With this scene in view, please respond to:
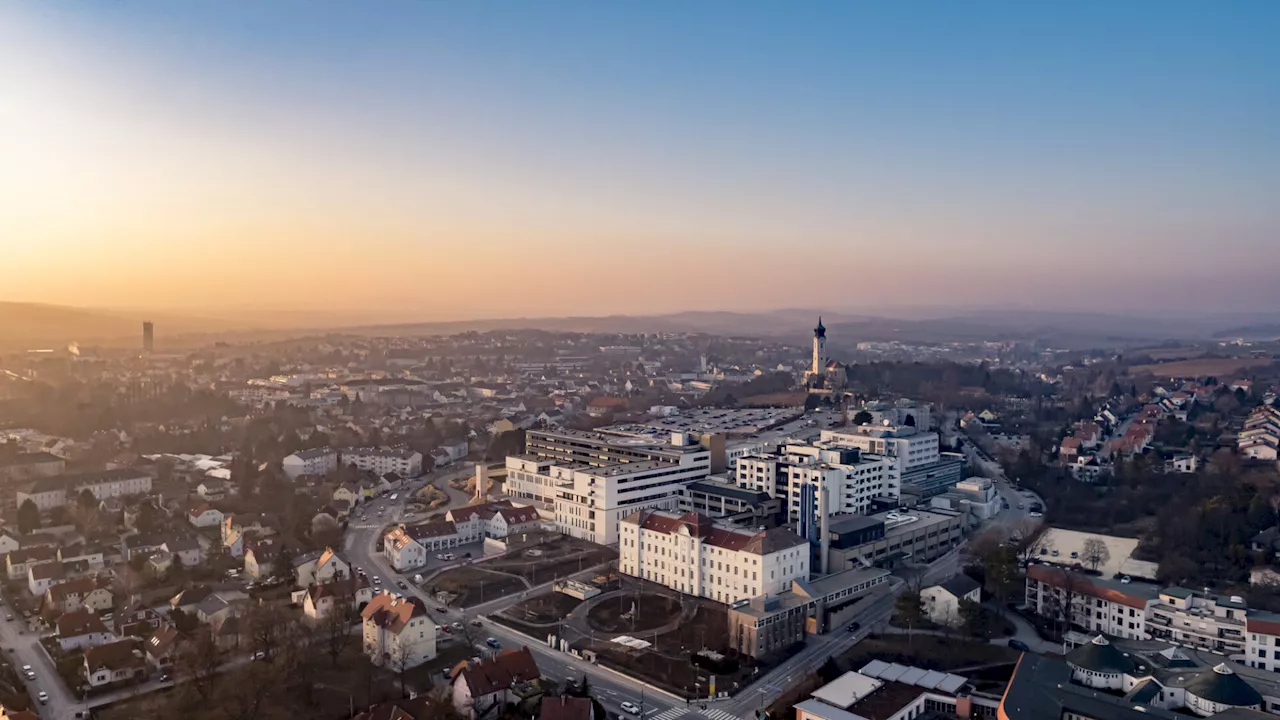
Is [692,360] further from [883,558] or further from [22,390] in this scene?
[883,558]

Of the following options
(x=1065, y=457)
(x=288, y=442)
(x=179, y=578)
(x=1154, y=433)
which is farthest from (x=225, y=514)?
(x=1154, y=433)

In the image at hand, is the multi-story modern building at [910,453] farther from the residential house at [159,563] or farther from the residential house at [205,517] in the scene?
the residential house at [159,563]

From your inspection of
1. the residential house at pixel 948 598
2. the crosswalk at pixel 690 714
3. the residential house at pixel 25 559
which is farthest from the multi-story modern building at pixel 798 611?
the residential house at pixel 25 559

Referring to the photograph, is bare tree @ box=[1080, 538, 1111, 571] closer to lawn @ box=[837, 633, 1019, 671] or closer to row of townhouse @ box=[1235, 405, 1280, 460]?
lawn @ box=[837, 633, 1019, 671]

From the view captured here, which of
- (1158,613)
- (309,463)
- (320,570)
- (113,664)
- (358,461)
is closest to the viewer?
(113,664)

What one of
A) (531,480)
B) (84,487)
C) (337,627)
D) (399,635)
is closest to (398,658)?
(399,635)

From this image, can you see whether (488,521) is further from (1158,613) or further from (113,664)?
(1158,613)

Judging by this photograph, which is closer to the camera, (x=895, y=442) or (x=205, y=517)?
(x=205, y=517)

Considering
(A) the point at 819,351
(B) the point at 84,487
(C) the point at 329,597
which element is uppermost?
(A) the point at 819,351
